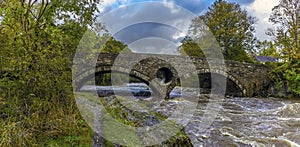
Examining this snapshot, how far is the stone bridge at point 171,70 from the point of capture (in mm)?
13547

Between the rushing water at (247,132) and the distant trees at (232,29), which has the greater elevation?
the distant trees at (232,29)

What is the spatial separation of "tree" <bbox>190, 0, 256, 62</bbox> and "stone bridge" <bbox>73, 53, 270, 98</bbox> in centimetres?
512

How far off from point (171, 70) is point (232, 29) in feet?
35.2

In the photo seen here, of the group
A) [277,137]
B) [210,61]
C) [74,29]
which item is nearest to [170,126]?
[74,29]

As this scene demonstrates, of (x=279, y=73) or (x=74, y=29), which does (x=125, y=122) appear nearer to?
(x=74, y=29)

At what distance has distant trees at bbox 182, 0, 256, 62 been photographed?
23391 millimetres

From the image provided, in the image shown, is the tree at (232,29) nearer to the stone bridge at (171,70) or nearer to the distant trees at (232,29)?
the distant trees at (232,29)

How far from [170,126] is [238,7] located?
77.9ft

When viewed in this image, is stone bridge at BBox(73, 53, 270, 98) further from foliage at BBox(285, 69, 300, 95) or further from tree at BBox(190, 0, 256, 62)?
tree at BBox(190, 0, 256, 62)

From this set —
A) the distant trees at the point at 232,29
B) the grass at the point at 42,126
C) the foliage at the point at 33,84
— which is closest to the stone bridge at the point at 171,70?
the distant trees at the point at 232,29

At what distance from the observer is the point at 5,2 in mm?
4660

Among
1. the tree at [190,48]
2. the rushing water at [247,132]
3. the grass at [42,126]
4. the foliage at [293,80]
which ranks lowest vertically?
the rushing water at [247,132]

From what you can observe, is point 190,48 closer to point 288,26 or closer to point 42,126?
point 288,26

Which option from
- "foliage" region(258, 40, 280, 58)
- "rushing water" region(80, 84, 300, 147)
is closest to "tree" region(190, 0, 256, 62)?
"foliage" region(258, 40, 280, 58)
